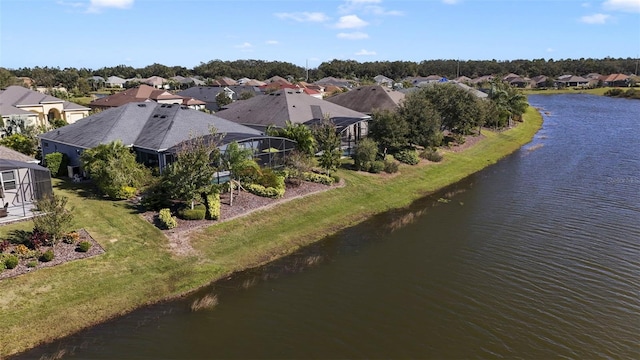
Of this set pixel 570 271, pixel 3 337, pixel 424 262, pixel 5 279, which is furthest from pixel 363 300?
pixel 5 279

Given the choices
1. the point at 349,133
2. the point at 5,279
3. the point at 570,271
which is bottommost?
the point at 570,271

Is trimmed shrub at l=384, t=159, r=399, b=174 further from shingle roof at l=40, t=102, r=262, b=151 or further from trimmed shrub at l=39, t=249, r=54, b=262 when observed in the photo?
trimmed shrub at l=39, t=249, r=54, b=262

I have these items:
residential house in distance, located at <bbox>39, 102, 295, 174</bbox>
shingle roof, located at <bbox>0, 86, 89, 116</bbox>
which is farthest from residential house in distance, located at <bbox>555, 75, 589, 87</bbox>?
shingle roof, located at <bbox>0, 86, 89, 116</bbox>

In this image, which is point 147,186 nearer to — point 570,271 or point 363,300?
point 363,300

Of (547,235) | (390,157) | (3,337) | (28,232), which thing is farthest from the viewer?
(390,157)

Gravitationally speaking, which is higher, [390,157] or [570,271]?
[390,157]

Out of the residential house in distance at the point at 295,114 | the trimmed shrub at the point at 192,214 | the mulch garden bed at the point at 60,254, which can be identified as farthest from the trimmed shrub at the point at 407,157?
the mulch garden bed at the point at 60,254

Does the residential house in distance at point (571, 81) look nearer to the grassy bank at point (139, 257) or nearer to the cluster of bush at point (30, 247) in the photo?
the grassy bank at point (139, 257)

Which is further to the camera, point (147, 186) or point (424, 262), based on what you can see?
point (147, 186)
